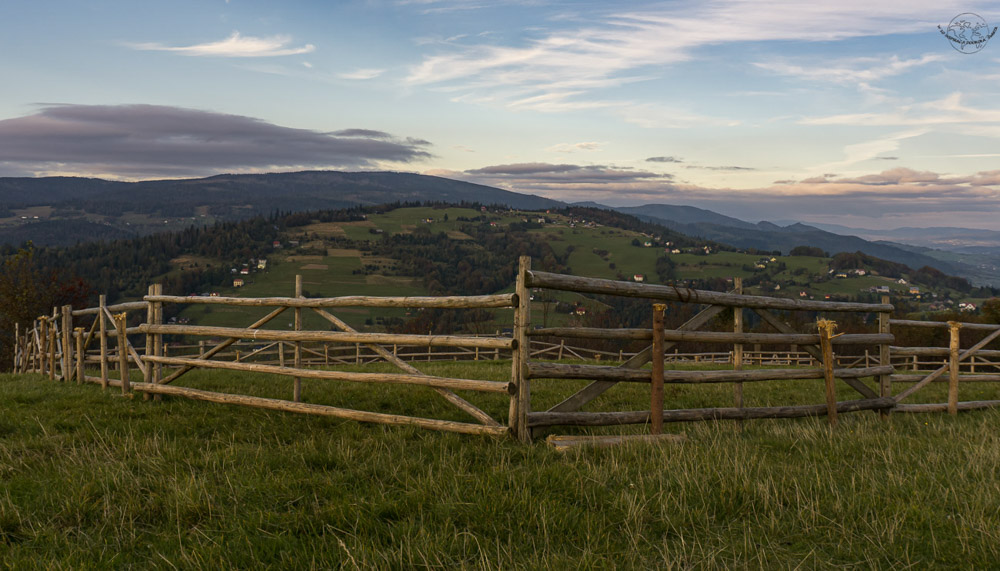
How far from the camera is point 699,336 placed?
7016mm

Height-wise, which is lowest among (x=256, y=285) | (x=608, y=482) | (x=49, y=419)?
(x=256, y=285)

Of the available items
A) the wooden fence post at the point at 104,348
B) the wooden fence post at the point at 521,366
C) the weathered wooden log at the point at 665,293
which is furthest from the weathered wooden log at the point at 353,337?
the wooden fence post at the point at 104,348

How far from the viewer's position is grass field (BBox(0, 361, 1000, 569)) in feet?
11.4

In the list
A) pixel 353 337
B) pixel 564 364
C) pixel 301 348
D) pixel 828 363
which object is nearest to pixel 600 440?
pixel 564 364

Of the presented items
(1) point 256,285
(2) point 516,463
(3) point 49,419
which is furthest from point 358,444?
(1) point 256,285

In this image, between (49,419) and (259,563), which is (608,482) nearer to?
(259,563)

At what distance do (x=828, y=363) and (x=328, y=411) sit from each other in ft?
20.0

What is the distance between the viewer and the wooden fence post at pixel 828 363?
7.55 meters

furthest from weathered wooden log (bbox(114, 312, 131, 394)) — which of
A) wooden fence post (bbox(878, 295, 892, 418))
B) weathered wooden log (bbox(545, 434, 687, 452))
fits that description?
wooden fence post (bbox(878, 295, 892, 418))

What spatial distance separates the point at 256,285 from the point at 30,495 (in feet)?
426

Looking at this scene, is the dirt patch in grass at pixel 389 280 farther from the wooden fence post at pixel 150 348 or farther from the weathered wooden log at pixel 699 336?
the weathered wooden log at pixel 699 336

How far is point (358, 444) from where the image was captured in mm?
5805

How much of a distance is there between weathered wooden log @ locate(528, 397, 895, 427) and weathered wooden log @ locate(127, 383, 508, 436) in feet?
1.79

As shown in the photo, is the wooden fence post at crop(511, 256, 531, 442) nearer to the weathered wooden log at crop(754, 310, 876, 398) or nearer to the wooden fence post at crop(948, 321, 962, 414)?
the weathered wooden log at crop(754, 310, 876, 398)
